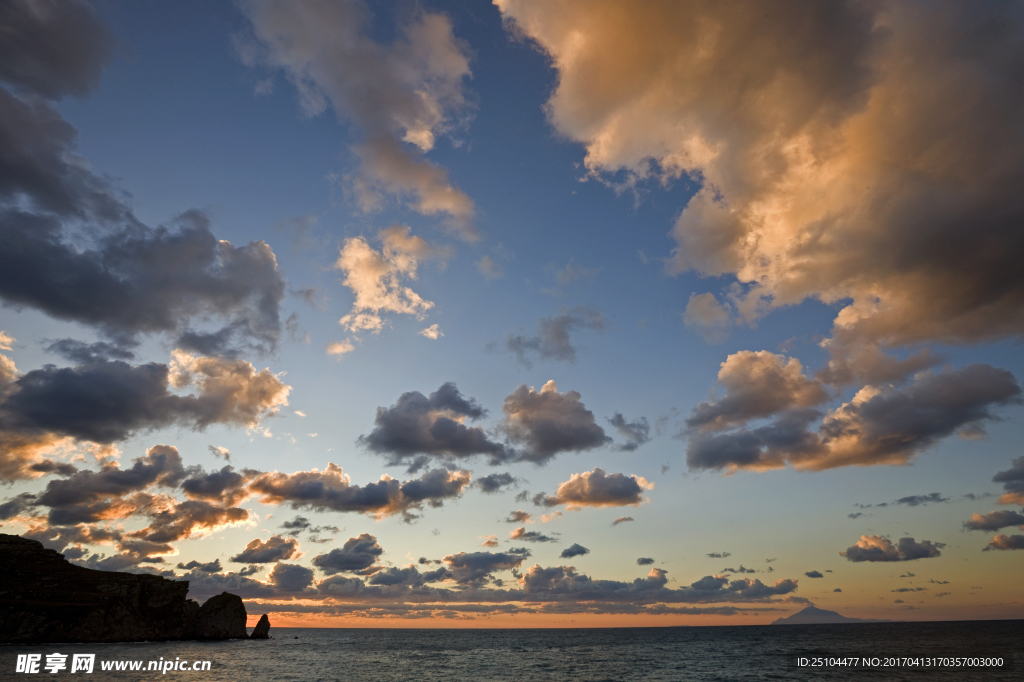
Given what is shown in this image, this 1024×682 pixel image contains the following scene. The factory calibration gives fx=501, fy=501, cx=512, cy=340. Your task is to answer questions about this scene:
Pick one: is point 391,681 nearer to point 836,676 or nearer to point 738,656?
point 836,676

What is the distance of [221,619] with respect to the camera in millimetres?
170750

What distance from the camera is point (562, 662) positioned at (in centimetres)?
11850

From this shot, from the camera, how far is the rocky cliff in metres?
129

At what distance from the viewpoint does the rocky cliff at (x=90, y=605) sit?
422ft

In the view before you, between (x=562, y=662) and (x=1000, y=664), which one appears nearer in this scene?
(x=1000, y=664)

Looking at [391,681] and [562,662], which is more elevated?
[391,681]

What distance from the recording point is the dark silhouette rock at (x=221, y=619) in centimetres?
16625

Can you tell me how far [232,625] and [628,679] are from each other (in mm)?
155714

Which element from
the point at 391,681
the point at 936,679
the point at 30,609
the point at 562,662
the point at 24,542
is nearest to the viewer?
the point at 936,679

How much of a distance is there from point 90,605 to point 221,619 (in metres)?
41.8

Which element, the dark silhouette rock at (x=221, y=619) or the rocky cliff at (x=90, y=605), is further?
the dark silhouette rock at (x=221, y=619)

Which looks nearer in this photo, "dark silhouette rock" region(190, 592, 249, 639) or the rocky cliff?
the rocky cliff

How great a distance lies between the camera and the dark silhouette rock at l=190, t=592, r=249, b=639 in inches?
6545

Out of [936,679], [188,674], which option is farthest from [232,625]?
[936,679]
